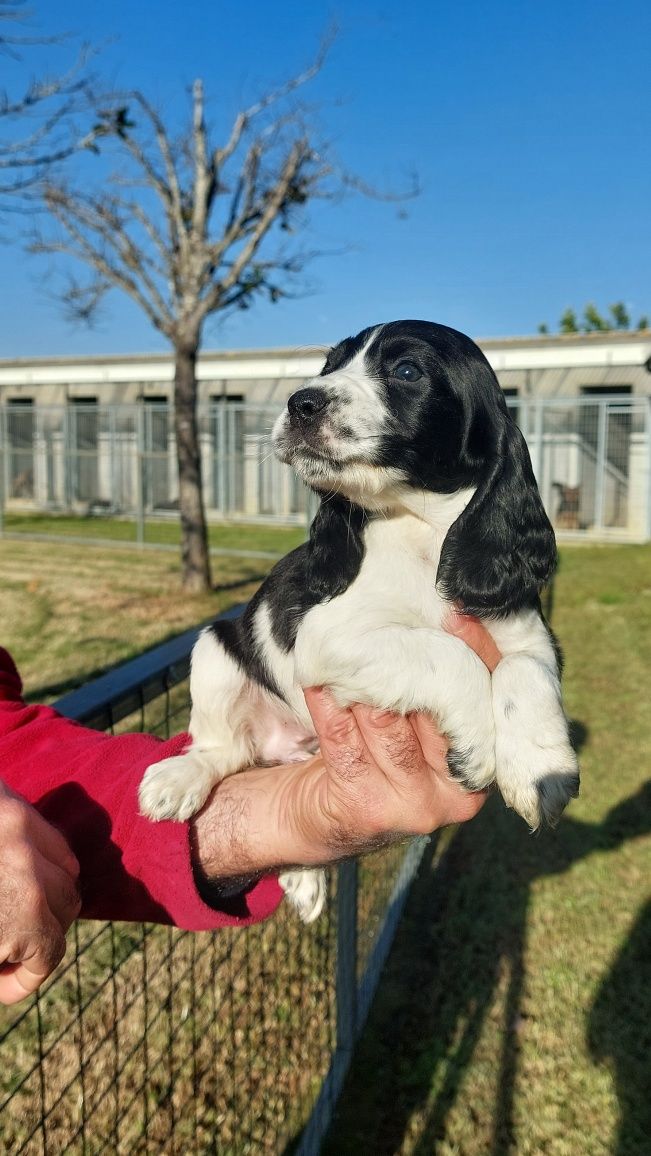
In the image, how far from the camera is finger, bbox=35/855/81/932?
145 centimetres

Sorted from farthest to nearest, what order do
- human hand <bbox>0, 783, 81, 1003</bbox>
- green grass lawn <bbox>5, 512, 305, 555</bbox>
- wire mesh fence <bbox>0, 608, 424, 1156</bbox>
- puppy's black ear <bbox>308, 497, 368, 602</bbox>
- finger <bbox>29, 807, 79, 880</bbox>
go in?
green grass lawn <bbox>5, 512, 305, 555</bbox>, wire mesh fence <bbox>0, 608, 424, 1156</bbox>, puppy's black ear <bbox>308, 497, 368, 602</bbox>, finger <bbox>29, 807, 79, 880</bbox>, human hand <bbox>0, 783, 81, 1003</bbox>

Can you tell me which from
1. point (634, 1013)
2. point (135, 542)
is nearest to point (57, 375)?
point (135, 542)

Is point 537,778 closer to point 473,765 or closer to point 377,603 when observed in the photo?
point 473,765

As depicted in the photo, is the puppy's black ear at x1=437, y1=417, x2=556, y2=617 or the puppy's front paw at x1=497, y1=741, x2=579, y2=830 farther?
the puppy's black ear at x1=437, y1=417, x2=556, y2=617

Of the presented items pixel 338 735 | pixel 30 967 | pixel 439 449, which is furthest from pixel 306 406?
pixel 30 967

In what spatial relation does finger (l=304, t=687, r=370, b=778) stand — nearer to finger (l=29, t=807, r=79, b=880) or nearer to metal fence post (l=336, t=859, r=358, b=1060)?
finger (l=29, t=807, r=79, b=880)

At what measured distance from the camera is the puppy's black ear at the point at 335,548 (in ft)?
7.24

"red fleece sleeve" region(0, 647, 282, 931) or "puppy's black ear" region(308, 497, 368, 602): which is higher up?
"puppy's black ear" region(308, 497, 368, 602)

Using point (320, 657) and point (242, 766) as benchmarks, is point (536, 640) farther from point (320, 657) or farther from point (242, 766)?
point (242, 766)

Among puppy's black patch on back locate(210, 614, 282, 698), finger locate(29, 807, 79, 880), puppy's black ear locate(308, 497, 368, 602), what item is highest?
puppy's black ear locate(308, 497, 368, 602)

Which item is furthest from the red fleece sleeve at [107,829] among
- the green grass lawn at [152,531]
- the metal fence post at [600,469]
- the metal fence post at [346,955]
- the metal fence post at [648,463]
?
the metal fence post at [648,463]

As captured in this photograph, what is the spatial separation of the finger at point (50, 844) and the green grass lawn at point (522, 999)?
2.62m

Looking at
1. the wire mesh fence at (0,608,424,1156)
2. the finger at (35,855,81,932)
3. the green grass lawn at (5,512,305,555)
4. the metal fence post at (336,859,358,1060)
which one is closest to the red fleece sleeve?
the wire mesh fence at (0,608,424,1156)

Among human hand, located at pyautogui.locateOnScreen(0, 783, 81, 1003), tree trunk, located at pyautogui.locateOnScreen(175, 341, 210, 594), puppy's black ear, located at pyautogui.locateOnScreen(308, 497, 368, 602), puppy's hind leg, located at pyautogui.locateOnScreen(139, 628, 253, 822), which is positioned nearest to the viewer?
human hand, located at pyautogui.locateOnScreen(0, 783, 81, 1003)
